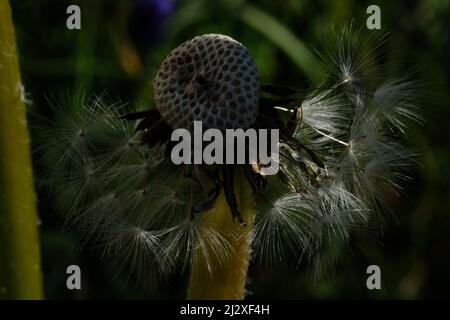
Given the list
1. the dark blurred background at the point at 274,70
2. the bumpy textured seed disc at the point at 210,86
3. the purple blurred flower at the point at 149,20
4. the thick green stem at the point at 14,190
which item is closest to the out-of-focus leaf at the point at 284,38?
the dark blurred background at the point at 274,70

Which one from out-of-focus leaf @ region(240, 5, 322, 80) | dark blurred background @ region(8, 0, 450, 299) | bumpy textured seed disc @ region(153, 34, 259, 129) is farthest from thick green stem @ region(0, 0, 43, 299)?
out-of-focus leaf @ region(240, 5, 322, 80)

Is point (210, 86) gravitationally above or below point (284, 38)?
below

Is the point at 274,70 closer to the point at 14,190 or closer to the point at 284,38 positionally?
the point at 284,38

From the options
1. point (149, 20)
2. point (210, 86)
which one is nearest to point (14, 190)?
point (210, 86)

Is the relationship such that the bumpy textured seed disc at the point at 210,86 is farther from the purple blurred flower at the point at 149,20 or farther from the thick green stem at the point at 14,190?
the purple blurred flower at the point at 149,20

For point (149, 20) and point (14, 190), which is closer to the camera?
point (14, 190)
